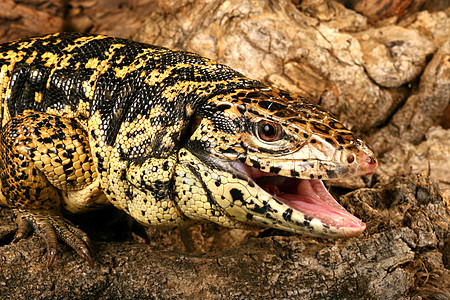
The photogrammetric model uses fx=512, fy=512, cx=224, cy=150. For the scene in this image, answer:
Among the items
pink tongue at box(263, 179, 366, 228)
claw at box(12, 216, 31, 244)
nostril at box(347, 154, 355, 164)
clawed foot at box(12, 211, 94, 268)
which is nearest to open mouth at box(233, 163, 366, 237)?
pink tongue at box(263, 179, 366, 228)

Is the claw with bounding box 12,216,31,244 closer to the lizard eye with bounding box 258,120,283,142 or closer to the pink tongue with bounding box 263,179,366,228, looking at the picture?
the pink tongue with bounding box 263,179,366,228

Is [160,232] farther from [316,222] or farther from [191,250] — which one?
[316,222]

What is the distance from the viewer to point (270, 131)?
3395mm

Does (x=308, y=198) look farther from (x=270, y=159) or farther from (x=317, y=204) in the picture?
(x=270, y=159)

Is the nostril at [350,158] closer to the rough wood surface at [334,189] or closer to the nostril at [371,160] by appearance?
the nostril at [371,160]

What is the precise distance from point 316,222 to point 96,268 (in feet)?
5.11

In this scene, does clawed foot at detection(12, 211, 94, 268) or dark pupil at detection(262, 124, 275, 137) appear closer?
dark pupil at detection(262, 124, 275, 137)

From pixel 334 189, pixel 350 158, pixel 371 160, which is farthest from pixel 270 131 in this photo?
pixel 334 189

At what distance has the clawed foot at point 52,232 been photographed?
3652 millimetres

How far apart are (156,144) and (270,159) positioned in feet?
2.85

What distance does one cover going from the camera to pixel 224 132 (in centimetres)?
349

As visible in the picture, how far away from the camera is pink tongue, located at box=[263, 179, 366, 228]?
133 inches

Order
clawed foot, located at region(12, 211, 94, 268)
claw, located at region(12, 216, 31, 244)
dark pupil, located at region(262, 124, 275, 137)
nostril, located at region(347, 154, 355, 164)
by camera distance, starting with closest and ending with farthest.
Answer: nostril, located at region(347, 154, 355, 164) → dark pupil, located at region(262, 124, 275, 137) → clawed foot, located at region(12, 211, 94, 268) → claw, located at region(12, 216, 31, 244)

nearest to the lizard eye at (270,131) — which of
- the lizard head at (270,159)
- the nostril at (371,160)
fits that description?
the lizard head at (270,159)
